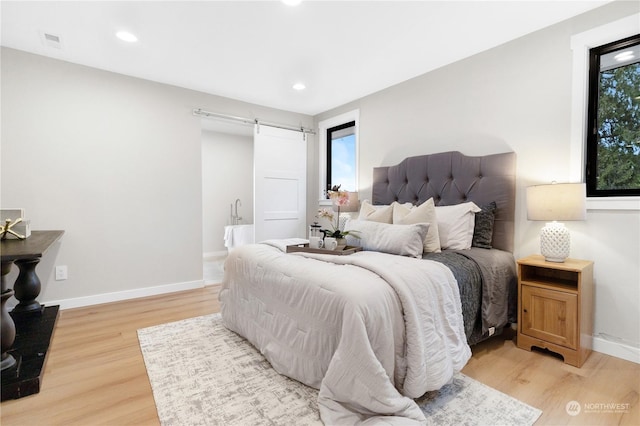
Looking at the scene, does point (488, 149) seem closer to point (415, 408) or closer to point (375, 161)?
point (375, 161)

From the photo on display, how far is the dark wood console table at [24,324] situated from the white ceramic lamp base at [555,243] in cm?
305

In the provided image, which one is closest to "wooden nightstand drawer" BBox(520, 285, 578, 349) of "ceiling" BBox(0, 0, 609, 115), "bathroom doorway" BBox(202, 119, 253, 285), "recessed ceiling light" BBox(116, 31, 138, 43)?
"ceiling" BBox(0, 0, 609, 115)

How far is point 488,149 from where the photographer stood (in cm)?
269

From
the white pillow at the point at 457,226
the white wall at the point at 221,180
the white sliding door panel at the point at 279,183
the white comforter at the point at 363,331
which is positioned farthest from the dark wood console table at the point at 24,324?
the white wall at the point at 221,180

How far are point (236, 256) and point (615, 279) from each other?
267 cm

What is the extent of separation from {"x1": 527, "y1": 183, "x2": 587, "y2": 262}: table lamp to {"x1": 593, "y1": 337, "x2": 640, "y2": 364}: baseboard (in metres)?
0.65

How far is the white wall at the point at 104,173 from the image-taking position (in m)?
2.79

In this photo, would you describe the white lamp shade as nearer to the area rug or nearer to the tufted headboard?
the tufted headboard

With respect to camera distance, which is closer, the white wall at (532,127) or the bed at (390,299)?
the bed at (390,299)

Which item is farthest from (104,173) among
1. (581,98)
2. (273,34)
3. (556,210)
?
(581,98)

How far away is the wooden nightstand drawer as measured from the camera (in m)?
1.91

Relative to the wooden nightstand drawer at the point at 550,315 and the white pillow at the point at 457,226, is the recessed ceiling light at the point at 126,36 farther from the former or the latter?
the wooden nightstand drawer at the point at 550,315

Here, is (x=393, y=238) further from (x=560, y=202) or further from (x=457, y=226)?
(x=560, y=202)

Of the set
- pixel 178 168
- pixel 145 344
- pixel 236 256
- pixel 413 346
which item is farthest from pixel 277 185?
pixel 413 346
